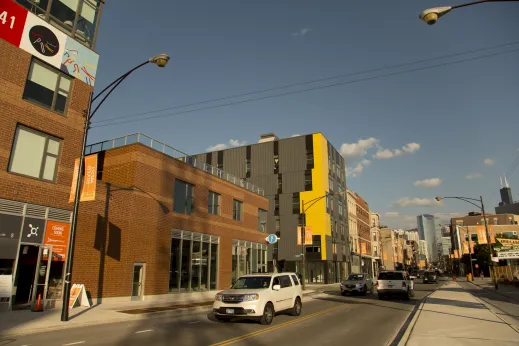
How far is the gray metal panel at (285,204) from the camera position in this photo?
5595 cm

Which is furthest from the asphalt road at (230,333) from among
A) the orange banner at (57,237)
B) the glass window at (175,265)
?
the glass window at (175,265)

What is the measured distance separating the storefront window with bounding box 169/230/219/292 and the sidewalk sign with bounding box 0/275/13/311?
10.8 metres

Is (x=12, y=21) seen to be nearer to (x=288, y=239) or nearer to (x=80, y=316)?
(x=80, y=316)

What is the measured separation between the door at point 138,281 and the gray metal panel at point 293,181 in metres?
35.9

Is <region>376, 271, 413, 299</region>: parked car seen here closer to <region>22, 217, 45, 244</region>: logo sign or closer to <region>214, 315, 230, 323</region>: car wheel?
<region>214, 315, 230, 323</region>: car wheel

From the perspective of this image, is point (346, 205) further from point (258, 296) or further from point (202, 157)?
point (258, 296)

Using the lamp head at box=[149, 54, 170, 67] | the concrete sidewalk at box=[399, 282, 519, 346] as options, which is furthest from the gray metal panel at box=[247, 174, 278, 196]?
the lamp head at box=[149, 54, 170, 67]

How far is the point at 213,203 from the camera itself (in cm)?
3128

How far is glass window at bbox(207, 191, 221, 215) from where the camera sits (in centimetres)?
3066

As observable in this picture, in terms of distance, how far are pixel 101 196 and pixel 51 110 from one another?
5150mm

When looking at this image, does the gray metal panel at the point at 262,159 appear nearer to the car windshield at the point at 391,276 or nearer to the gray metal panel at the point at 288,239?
the gray metal panel at the point at 288,239

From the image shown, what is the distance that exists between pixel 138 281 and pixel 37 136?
10.2 metres

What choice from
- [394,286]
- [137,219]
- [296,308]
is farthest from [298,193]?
[296,308]

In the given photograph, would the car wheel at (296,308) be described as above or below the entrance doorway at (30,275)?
→ below
